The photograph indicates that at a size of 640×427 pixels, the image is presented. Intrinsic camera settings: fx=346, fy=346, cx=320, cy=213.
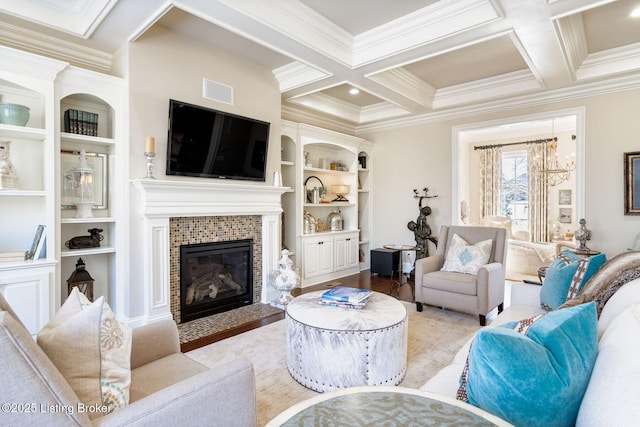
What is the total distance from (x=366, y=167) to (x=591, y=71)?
11.0 feet

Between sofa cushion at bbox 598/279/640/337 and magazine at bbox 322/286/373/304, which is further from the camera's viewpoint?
magazine at bbox 322/286/373/304

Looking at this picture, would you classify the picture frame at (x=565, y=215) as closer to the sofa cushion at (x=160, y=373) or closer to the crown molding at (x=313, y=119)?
the crown molding at (x=313, y=119)

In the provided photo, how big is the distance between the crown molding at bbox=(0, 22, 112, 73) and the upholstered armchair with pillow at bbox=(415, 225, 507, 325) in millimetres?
3855

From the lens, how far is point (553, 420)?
3.06 feet

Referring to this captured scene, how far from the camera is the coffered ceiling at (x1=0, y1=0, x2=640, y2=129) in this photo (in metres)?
2.68

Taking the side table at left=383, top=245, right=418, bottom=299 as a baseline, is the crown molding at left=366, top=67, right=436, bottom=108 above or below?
A: above

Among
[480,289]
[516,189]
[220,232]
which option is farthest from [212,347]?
[516,189]

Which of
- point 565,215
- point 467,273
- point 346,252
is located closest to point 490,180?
point 565,215

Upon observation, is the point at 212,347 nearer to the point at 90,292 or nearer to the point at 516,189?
the point at 90,292

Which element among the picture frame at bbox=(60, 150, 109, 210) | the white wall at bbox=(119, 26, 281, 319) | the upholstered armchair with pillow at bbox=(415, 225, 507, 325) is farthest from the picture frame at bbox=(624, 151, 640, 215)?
the picture frame at bbox=(60, 150, 109, 210)

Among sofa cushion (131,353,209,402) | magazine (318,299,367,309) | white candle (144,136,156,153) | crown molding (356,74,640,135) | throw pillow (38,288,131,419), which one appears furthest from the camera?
crown molding (356,74,640,135)

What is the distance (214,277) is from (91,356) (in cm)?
278

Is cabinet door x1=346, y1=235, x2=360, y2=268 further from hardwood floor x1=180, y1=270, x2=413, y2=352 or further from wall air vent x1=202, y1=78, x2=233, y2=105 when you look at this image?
wall air vent x1=202, y1=78, x2=233, y2=105

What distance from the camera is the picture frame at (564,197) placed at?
7.42 m
